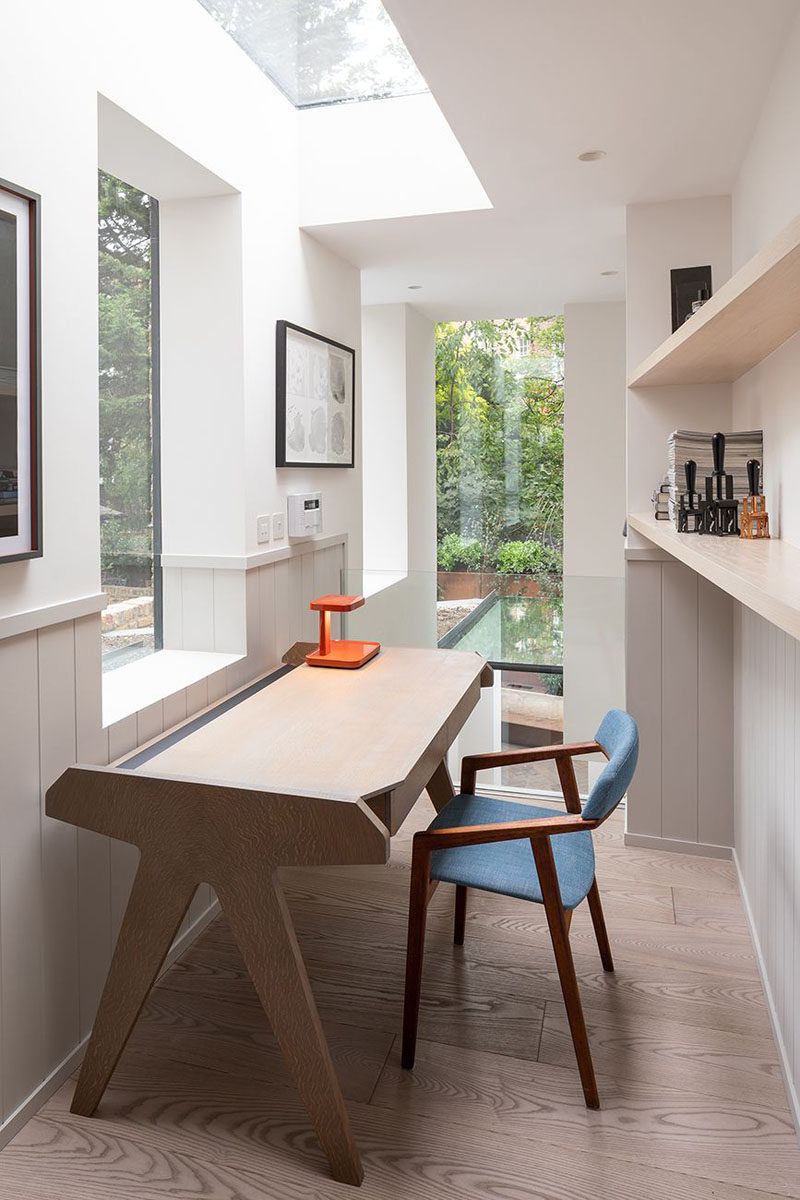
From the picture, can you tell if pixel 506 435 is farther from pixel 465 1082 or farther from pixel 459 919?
pixel 465 1082

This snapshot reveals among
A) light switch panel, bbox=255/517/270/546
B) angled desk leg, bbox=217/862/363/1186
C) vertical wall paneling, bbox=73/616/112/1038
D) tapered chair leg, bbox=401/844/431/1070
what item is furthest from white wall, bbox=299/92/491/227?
angled desk leg, bbox=217/862/363/1186

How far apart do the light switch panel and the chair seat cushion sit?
1.12 metres

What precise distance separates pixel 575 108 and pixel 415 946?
2120 millimetres

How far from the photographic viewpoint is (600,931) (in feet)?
7.48

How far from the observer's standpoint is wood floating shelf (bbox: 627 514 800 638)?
3.50ft

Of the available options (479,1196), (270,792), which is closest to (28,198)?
(270,792)

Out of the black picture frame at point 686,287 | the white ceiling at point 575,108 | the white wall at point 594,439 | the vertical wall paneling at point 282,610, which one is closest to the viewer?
the white ceiling at point 575,108

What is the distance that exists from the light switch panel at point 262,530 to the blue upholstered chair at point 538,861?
1.13 meters

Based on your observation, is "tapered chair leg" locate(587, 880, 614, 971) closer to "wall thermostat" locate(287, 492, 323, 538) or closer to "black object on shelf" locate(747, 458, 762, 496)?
"black object on shelf" locate(747, 458, 762, 496)

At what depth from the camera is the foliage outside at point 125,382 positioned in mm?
2543

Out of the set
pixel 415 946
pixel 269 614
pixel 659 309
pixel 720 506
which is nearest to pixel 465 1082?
pixel 415 946

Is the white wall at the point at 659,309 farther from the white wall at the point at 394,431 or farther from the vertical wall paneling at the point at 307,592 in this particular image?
the white wall at the point at 394,431

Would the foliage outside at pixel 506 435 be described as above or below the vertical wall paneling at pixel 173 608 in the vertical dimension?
above

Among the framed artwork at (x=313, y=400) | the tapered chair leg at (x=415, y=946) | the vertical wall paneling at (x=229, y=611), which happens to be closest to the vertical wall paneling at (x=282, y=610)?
the vertical wall paneling at (x=229, y=611)
